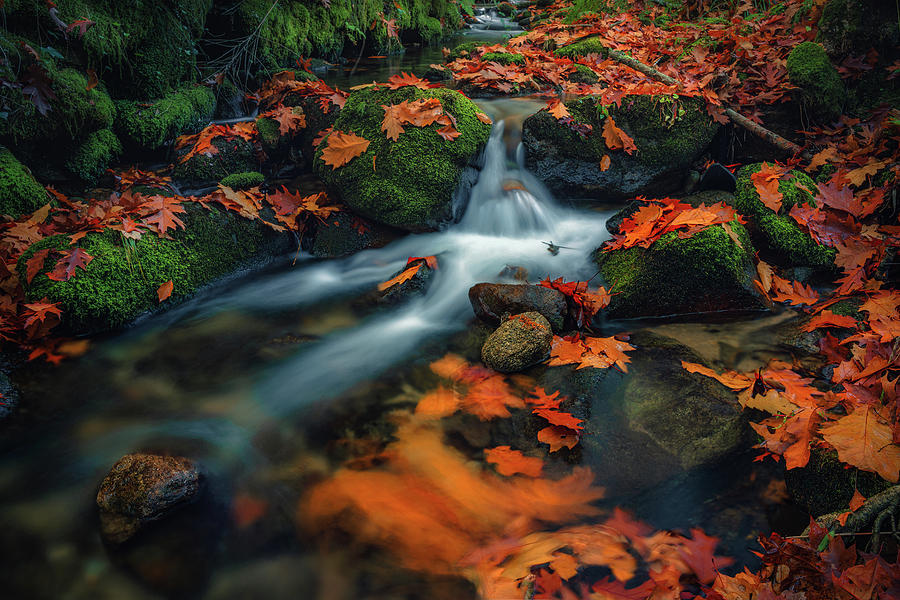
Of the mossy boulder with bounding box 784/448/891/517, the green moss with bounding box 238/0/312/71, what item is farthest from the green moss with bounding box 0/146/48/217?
the mossy boulder with bounding box 784/448/891/517

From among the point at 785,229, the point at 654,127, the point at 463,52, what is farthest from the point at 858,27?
the point at 463,52

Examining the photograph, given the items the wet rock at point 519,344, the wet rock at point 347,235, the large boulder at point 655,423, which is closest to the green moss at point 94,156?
the wet rock at point 347,235

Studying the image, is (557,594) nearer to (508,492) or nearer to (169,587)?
(508,492)

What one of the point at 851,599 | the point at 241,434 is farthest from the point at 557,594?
the point at 241,434

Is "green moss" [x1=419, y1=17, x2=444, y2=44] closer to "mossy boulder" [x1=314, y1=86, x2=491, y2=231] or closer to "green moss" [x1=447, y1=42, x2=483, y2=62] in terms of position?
"green moss" [x1=447, y1=42, x2=483, y2=62]

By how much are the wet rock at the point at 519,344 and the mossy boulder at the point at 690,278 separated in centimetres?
81

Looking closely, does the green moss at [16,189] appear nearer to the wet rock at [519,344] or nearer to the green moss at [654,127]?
the wet rock at [519,344]

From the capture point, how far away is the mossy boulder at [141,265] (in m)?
3.33

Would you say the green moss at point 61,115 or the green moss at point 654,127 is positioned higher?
the green moss at point 61,115

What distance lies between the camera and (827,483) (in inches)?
78.7

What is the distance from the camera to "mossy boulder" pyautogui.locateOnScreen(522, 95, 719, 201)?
4859 millimetres

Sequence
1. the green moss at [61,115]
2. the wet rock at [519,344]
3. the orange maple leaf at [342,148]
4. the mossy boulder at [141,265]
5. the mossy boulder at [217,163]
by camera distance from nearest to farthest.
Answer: the wet rock at [519,344] → the mossy boulder at [141,265] → the green moss at [61,115] → the orange maple leaf at [342,148] → the mossy boulder at [217,163]

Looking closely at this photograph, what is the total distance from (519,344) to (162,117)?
493 cm

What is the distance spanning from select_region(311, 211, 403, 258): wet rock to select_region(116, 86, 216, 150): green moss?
2.22 metres
